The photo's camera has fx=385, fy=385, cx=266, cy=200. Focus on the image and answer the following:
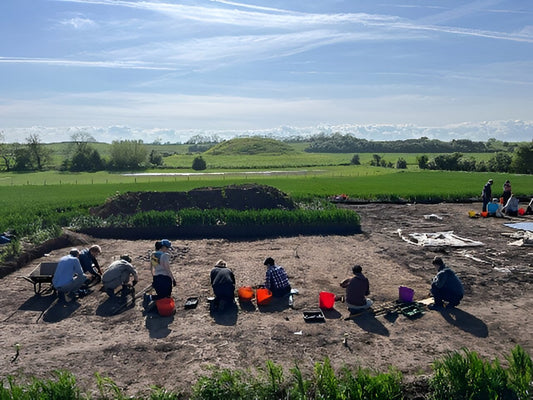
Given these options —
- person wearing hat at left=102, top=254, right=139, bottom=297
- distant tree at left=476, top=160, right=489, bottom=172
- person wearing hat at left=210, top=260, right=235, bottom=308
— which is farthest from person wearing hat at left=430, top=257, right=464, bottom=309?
distant tree at left=476, top=160, right=489, bottom=172

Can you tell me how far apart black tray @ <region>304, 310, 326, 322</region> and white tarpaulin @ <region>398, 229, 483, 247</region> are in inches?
318

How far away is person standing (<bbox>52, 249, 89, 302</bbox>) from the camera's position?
30.3 ft

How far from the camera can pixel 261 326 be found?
7.95 m

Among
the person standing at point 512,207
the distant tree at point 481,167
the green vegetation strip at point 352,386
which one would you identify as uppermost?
the distant tree at point 481,167

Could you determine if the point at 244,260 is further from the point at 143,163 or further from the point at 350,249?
the point at 143,163

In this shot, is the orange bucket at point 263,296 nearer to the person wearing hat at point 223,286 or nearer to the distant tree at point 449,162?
the person wearing hat at point 223,286

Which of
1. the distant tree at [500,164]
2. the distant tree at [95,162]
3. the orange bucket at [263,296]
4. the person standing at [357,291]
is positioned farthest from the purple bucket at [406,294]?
the distant tree at [95,162]

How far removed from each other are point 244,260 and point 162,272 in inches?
169

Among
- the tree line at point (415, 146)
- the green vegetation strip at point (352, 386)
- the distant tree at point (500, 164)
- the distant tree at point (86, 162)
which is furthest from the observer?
the tree line at point (415, 146)

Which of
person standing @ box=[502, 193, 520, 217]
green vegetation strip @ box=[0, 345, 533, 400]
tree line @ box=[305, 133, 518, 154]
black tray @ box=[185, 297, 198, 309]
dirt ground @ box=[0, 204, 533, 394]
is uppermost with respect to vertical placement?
tree line @ box=[305, 133, 518, 154]

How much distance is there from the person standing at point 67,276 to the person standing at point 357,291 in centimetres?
655

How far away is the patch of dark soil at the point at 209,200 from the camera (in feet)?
63.9

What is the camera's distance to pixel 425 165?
64625 mm

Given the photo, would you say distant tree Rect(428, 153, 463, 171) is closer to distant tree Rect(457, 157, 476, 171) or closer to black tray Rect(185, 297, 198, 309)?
distant tree Rect(457, 157, 476, 171)
